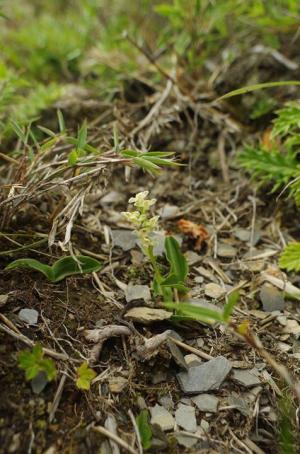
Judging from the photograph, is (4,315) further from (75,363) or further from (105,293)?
(105,293)

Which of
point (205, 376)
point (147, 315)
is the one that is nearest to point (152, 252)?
point (147, 315)

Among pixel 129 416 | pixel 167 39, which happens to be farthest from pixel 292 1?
pixel 129 416

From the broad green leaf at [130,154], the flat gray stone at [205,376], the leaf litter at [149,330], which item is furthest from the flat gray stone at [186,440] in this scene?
the broad green leaf at [130,154]

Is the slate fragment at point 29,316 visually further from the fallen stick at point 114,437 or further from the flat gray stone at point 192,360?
the flat gray stone at point 192,360

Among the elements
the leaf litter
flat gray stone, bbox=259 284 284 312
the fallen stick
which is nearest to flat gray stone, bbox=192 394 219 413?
the leaf litter

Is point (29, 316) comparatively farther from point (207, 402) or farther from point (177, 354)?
point (207, 402)

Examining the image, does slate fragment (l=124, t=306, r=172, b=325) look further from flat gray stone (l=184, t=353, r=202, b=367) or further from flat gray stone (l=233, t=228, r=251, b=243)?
flat gray stone (l=233, t=228, r=251, b=243)
